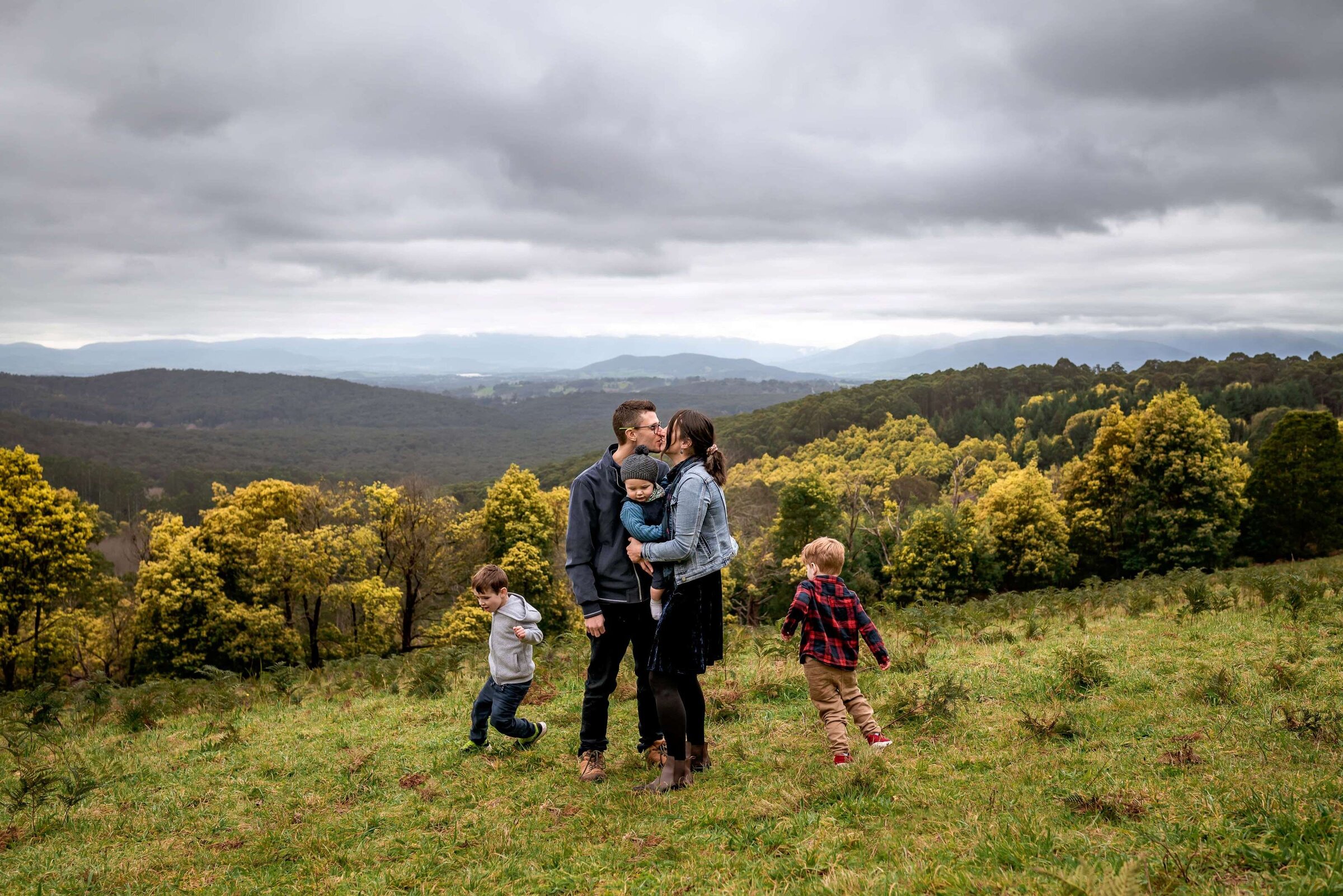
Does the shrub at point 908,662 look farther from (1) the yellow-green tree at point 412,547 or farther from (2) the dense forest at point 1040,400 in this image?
(2) the dense forest at point 1040,400

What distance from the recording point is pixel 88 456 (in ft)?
645

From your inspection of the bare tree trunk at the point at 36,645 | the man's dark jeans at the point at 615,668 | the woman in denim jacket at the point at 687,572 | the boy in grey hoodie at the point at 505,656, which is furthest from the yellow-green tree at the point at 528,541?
the woman in denim jacket at the point at 687,572

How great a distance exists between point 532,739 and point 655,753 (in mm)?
1508

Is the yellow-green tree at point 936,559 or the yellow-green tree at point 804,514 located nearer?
the yellow-green tree at point 936,559

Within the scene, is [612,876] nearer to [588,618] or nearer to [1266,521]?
[588,618]

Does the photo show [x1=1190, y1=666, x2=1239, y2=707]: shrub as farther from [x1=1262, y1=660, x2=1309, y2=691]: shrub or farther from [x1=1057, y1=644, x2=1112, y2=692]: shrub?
[x1=1057, y1=644, x2=1112, y2=692]: shrub

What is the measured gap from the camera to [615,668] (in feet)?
A: 20.3

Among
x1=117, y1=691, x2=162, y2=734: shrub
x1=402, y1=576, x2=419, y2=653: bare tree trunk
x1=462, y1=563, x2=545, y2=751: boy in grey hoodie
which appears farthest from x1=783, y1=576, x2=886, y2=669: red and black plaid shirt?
x1=402, y1=576, x2=419, y2=653: bare tree trunk

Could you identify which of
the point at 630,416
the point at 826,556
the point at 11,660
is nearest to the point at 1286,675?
the point at 826,556

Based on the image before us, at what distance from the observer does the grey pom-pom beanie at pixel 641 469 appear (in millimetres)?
5461

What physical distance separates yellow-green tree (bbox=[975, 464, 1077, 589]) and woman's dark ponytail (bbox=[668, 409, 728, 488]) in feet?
113

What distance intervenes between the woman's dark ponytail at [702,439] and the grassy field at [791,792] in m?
2.28

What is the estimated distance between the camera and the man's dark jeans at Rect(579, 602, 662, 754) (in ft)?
19.6

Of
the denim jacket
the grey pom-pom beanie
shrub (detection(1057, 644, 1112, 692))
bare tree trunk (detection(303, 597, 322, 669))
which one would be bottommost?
bare tree trunk (detection(303, 597, 322, 669))
